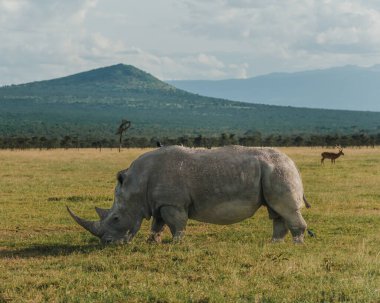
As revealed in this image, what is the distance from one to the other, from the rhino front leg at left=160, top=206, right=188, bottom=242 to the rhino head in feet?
1.66

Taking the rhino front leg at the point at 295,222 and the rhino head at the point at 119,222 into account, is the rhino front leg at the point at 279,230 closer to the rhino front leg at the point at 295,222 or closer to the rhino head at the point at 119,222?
the rhino front leg at the point at 295,222

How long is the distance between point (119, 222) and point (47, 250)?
53.8 inches

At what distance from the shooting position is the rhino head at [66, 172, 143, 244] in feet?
37.4

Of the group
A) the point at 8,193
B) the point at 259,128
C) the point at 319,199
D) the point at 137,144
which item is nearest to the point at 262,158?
the point at 319,199

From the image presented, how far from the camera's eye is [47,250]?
1119 centimetres

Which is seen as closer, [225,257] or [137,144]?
[225,257]

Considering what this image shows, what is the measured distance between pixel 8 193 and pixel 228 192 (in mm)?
11863

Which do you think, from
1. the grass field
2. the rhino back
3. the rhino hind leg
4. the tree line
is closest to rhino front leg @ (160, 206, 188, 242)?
the rhino back

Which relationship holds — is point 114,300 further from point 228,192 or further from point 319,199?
point 319,199

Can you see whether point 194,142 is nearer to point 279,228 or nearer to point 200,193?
point 279,228

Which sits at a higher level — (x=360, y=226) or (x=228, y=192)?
(x=228, y=192)

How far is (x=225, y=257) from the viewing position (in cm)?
952

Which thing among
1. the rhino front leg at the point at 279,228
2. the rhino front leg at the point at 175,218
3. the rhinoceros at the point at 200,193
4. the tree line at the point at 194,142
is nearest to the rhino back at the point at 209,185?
the rhinoceros at the point at 200,193

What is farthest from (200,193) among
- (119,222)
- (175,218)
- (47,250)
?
(47,250)
